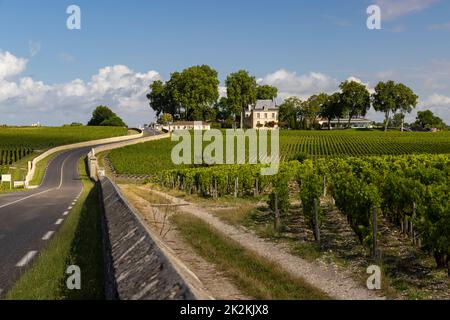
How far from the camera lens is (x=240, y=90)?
5881 inches

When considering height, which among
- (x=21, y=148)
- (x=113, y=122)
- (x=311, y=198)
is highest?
(x=113, y=122)

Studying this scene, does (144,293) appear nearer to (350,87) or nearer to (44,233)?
(44,233)

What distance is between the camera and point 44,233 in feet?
47.2

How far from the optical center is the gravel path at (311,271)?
9852 millimetres

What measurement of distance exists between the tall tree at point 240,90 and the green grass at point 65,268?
5311 inches

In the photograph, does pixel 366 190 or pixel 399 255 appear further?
pixel 366 190

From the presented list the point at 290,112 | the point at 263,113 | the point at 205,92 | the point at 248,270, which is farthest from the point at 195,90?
the point at 248,270

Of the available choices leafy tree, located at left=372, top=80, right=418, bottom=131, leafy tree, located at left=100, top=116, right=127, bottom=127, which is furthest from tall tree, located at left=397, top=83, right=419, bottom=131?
leafy tree, located at left=100, top=116, right=127, bottom=127

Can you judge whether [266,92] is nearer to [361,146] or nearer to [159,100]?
[159,100]

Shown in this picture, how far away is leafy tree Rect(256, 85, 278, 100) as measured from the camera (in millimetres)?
162500

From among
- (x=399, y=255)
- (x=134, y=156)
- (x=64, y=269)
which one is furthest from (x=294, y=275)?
(x=134, y=156)

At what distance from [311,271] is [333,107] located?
503ft

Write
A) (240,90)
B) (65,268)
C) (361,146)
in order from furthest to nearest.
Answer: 1. (240,90)
2. (361,146)
3. (65,268)
